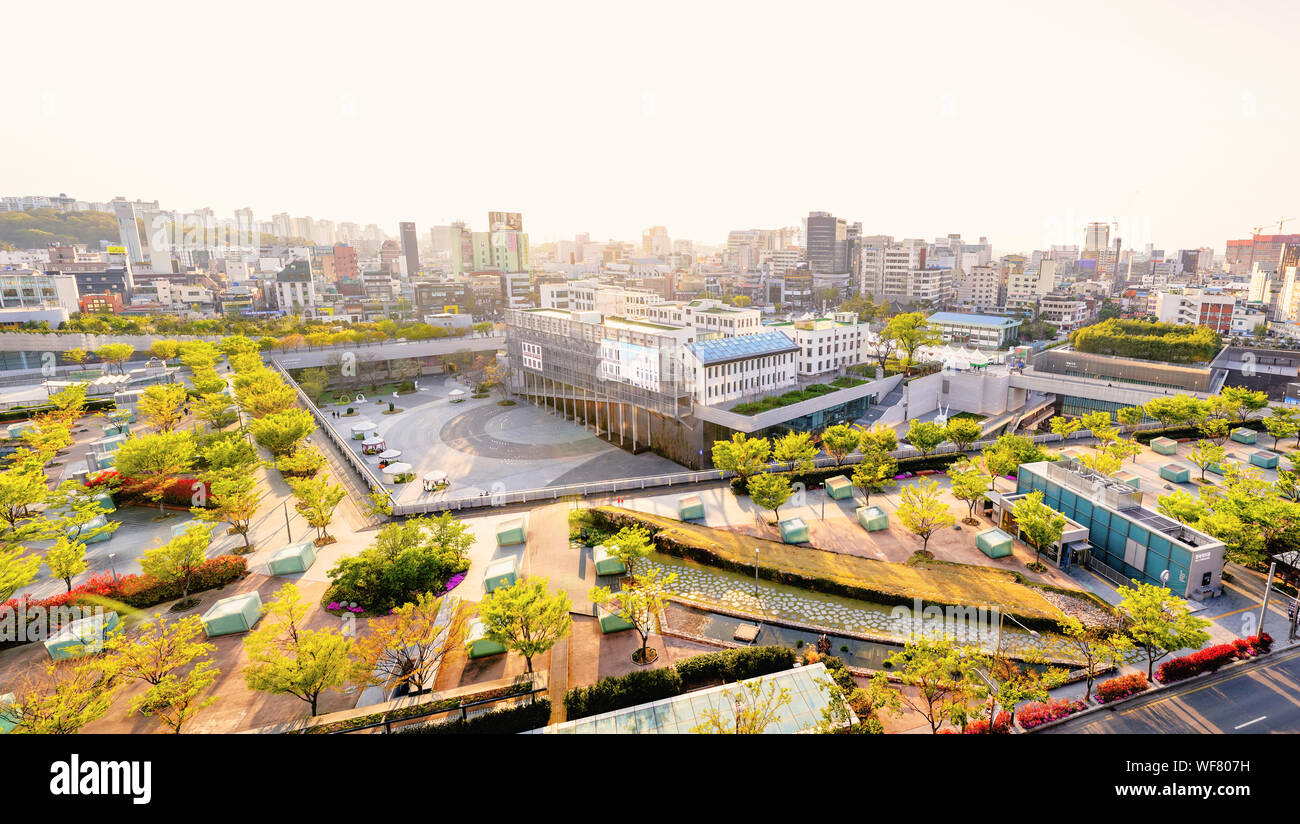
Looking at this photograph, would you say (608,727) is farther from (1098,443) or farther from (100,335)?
(100,335)

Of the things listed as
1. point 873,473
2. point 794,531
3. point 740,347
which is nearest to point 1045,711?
point 794,531

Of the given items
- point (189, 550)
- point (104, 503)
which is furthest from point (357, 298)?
point (189, 550)

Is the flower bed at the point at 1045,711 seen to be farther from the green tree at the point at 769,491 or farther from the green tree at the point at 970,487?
the green tree at the point at 769,491

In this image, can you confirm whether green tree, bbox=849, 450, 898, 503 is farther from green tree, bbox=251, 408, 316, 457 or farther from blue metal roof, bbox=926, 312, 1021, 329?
blue metal roof, bbox=926, 312, 1021, 329

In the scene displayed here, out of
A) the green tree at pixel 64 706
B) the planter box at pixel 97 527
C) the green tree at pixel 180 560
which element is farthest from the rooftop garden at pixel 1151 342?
the planter box at pixel 97 527

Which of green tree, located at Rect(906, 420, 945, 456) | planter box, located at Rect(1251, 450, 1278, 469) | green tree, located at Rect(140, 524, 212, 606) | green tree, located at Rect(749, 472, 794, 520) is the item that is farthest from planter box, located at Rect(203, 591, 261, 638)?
planter box, located at Rect(1251, 450, 1278, 469)
